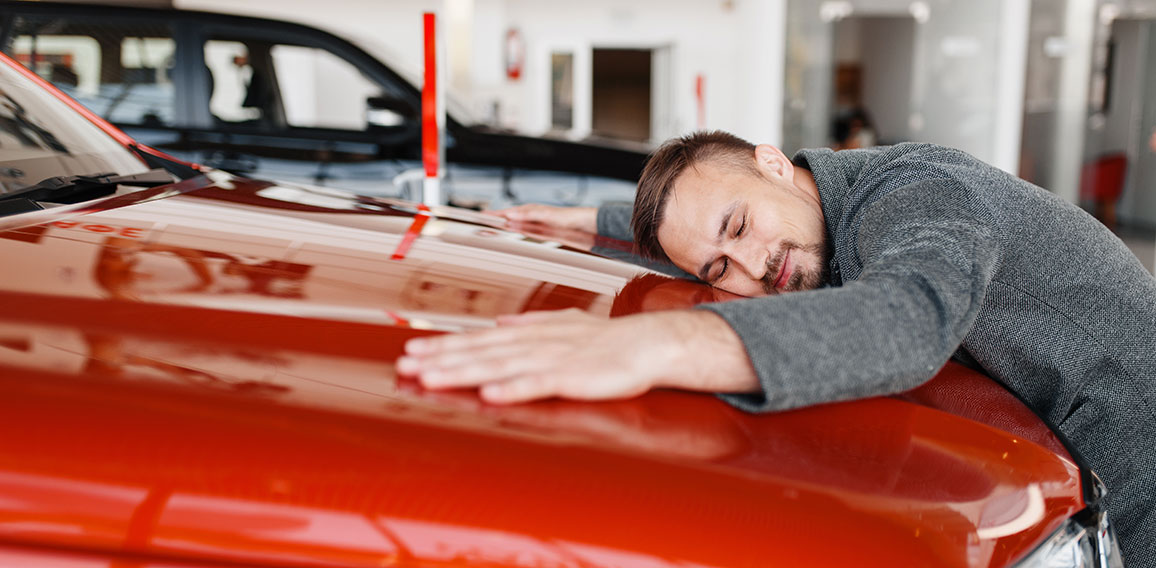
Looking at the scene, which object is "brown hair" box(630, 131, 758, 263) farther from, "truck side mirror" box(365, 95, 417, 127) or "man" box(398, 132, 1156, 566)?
"truck side mirror" box(365, 95, 417, 127)

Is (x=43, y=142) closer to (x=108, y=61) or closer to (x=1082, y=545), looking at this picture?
(x=1082, y=545)

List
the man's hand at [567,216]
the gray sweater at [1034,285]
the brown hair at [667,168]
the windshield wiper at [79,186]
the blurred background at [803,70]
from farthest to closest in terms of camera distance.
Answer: the blurred background at [803,70] → the man's hand at [567,216] → the brown hair at [667,168] → the windshield wiper at [79,186] → the gray sweater at [1034,285]

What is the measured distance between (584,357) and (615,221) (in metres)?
1.33

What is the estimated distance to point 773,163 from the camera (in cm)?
168

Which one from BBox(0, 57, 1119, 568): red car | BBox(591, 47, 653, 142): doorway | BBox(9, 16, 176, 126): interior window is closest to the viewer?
BBox(0, 57, 1119, 568): red car

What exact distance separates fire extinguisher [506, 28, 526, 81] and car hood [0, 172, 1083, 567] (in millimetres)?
11429

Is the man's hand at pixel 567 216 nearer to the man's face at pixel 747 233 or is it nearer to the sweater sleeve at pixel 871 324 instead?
the man's face at pixel 747 233

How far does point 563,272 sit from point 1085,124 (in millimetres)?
8109

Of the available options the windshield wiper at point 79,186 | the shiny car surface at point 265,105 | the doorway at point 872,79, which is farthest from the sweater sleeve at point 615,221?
the doorway at point 872,79

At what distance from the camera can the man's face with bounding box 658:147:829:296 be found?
153 centimetres

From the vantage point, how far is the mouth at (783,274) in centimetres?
152

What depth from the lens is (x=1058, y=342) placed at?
1.30m

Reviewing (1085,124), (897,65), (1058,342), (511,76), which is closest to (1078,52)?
(1085,124)

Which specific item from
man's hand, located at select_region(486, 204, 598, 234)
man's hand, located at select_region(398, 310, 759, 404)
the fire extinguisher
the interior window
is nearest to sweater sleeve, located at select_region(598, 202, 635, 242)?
man's hand, located at select_region(486, 204, 598, 234)
